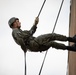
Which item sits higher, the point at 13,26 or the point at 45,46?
the point at 13,26

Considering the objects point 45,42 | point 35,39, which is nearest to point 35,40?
point 35,39

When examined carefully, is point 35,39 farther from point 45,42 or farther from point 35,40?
point 45,42

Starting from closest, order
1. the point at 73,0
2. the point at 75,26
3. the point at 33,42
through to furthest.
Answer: the point at 33,42 → the point at 75,26 → the point at 73,0

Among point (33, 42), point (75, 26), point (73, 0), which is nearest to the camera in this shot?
point (33, 42)

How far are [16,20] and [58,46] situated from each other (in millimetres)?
704

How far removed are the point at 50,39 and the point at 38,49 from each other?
0.73 ft

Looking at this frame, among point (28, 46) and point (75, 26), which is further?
point (75, 26)

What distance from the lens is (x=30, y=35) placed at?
4.32 m

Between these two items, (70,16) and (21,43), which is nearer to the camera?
(21,43)

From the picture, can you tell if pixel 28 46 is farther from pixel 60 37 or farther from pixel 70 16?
pixel 70 16

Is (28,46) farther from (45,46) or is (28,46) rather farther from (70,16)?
(70,16)

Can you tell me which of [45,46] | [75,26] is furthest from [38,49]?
[75,26]

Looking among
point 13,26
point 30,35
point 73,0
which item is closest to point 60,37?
point 30,35

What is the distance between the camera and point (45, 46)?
170 inches
